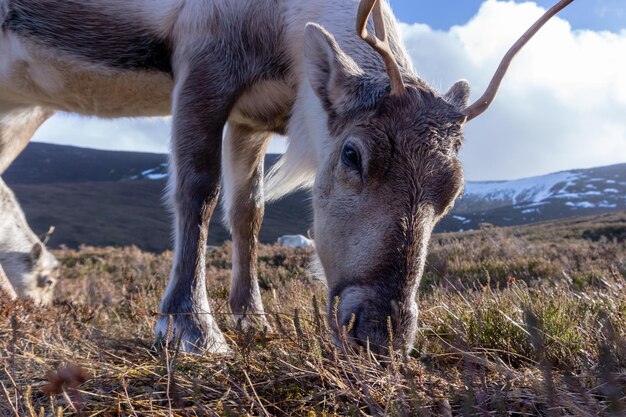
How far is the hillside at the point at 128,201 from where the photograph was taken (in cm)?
3784

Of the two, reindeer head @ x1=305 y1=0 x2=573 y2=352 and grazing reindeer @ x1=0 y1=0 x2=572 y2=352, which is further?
grazing reindeer @ x1=0 y1=0 x2=572 y2=352

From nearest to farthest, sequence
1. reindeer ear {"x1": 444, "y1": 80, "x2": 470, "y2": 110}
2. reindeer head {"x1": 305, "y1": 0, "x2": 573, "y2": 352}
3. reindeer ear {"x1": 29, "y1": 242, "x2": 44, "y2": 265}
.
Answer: reindeer head {"x1": 305, "y1": 0, "x2": 573, "y2": 352} → reindeer ear {"x1": 444, "y1": 80, "x2": 470, "y2": 110} → reindeer ear {"x1": 29, "y1": 242, "x2": 44, "y2": 265}

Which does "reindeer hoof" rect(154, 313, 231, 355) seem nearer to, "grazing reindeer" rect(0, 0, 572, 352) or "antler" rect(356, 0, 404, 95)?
"grazing reindeer" rect(0, 0, 572, 352)

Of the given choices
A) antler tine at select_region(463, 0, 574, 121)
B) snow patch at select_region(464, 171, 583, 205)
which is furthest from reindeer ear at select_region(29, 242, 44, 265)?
snow patch at select_region(464, 171, 583, 205)

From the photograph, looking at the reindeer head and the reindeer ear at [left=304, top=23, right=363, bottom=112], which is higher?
the reindeer ear at [left=304, top=23, right=363, bottom=112]

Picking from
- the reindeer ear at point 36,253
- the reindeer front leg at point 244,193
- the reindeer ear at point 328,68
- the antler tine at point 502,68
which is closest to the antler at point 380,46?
the reindeer ear at point 328,68

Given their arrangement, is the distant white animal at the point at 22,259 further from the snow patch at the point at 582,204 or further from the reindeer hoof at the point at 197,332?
the snow patch at the point at 582,204

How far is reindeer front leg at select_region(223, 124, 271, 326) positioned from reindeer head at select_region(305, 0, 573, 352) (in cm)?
158

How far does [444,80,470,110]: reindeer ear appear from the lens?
3650 millimetres

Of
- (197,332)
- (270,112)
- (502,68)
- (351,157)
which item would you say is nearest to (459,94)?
(502,68)

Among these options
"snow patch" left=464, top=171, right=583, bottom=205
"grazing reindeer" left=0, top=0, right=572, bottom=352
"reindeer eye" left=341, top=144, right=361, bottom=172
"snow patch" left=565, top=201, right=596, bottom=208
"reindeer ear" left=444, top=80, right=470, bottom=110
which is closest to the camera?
"grazing reindeer" left=0, top=0, right=572, bottom=352

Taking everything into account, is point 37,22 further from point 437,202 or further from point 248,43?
point 437,202

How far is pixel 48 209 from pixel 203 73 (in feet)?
146

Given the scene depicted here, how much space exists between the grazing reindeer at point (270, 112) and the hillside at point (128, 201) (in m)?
0.78
